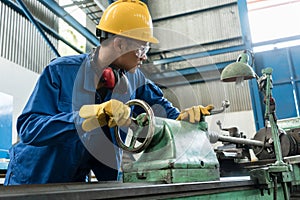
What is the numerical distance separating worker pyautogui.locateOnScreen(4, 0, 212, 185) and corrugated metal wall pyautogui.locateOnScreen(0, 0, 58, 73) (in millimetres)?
2206

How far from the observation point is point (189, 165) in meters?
0.93

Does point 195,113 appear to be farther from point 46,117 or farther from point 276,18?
point 276,18

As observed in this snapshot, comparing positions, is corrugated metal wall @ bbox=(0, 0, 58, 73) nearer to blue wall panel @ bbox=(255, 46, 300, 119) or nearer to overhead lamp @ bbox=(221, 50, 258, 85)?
overhead lamp @ bbox=(221, 50, 258, 85)

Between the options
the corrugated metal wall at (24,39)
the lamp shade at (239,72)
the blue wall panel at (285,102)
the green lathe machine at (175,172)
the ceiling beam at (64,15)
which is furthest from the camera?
the blue wall panel at (285,102)

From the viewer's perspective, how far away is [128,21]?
1234 millimetres

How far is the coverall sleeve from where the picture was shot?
2.93ft

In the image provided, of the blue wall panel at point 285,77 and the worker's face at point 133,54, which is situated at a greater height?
the blue wall panel at point 285,77

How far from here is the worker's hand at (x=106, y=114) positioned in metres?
0.82

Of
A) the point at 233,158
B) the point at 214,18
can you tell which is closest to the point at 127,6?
the point at 233,158

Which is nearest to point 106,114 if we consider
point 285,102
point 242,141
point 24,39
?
point 242,141

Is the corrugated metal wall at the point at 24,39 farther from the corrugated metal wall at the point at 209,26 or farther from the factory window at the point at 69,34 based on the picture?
the corrugated metal wall at the point at 209,26

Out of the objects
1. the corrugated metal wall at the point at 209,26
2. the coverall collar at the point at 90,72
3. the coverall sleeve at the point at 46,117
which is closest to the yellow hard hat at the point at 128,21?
the coverall collar at the point at 90,72

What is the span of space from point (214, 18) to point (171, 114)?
190 inches

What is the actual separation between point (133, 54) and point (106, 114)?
0.40 meters
